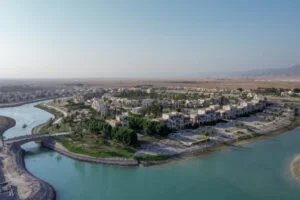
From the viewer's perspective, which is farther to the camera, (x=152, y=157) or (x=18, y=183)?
(x=152, y=157)

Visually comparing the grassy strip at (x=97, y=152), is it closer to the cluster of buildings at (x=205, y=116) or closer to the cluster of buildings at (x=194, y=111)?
the cluster of buildings at (x=194, y=111)

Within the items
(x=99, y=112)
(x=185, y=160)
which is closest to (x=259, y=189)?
(x=185, y=160)

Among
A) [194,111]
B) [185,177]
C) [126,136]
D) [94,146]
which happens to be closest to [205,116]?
[194,111]

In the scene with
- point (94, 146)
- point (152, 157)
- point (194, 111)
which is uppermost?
point (194, 111)

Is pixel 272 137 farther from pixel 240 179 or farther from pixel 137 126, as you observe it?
pixel 137 126

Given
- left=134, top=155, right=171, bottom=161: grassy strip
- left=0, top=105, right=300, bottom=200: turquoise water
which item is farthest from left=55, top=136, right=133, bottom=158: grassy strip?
left=0, top=105, right=300, bottom=200: turquoise water

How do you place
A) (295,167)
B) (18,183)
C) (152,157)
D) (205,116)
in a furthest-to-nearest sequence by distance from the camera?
(205,116) → (152,157) → (295,167) → (18,183)

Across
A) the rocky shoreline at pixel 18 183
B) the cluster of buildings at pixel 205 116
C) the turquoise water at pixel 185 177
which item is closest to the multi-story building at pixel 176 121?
the cluster of buildings at pixel 205 116

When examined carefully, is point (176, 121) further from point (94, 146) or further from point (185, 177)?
point (185, 177)

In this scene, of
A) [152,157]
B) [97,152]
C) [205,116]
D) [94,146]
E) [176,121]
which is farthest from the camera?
[205,116]
